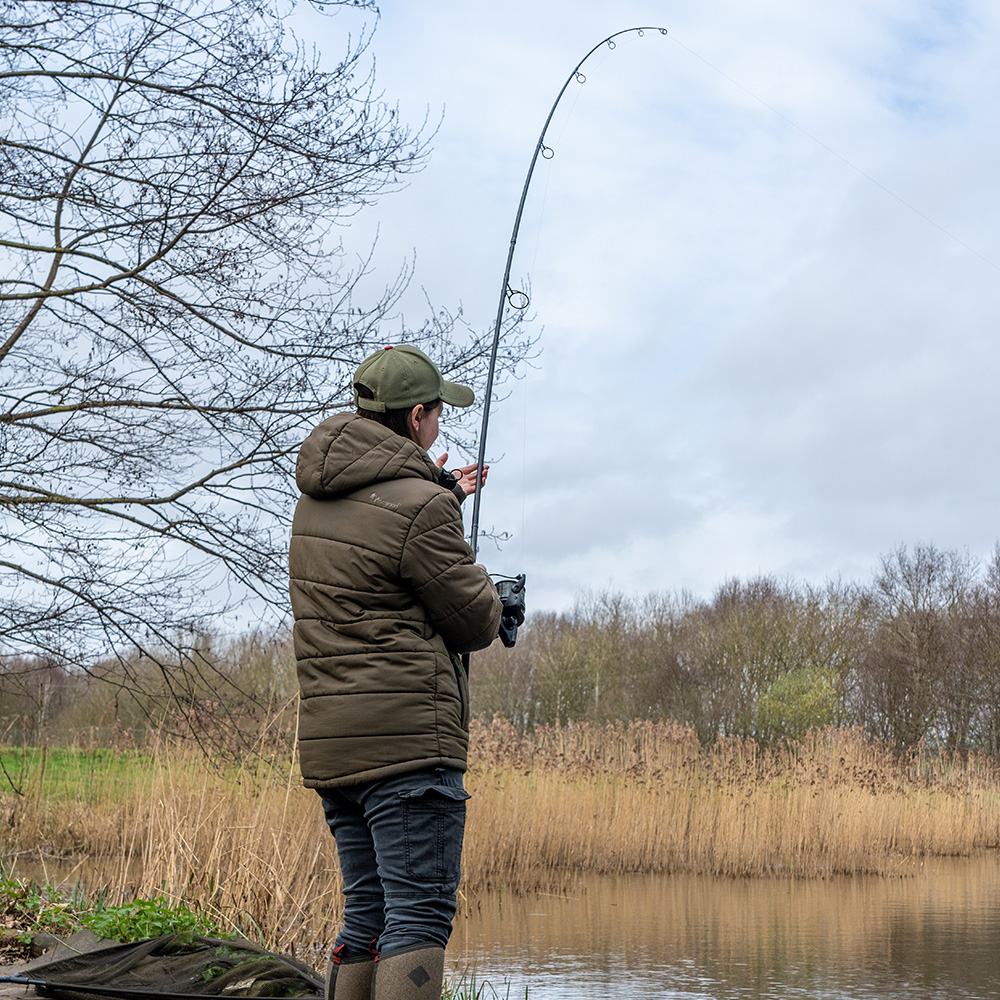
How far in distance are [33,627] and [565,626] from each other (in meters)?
24.7

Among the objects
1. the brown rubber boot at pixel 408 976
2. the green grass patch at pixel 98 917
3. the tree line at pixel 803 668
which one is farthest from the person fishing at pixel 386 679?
the tree line at pixel 803 668

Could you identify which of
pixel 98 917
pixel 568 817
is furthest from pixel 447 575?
pixel 568 817

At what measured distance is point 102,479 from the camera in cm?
581

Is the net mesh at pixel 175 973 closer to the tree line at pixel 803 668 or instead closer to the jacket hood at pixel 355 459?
the jacket hood at pixel 355 459

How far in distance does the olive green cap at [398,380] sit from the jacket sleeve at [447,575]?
260 millimetres

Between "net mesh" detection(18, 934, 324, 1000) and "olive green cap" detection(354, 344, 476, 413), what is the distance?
1730 millimetres

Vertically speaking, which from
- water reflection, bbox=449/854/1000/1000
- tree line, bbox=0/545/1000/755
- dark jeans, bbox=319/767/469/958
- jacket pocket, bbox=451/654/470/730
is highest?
tree line, bbox=0/545/1000/755

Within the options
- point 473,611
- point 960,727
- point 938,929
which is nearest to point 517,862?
point 938,929

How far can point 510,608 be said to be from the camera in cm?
237

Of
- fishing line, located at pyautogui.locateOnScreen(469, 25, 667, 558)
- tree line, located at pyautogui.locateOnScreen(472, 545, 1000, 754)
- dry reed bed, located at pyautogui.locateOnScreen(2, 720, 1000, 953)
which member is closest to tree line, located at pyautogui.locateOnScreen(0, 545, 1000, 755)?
tree line, located at pyautogui.locateOnScreen(472, 545, 1000, 754)

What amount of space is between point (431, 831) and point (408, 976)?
240mm

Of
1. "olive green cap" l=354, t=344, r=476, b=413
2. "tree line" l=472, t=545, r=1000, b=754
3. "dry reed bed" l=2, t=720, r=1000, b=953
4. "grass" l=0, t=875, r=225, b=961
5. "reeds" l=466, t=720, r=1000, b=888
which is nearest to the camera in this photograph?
"olive green cap" l=354, t=344, r=476, b=413

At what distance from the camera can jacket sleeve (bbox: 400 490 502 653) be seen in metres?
2.04

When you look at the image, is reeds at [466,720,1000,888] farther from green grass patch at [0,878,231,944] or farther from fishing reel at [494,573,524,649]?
fishing reel at [494,573,524,649]
